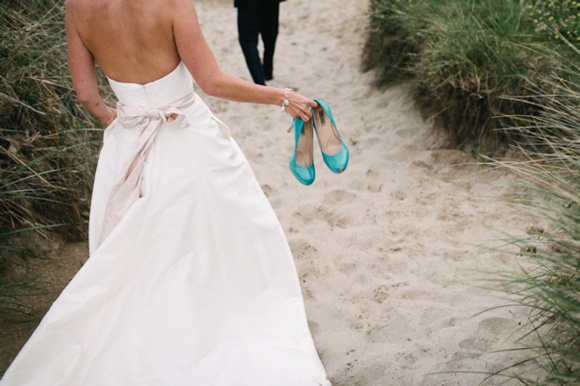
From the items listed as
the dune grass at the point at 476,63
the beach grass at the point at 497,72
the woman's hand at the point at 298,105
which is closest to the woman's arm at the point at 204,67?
the woman's hand at the point at 298,105

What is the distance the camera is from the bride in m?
1.83

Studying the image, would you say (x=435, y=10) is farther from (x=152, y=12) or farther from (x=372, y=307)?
(x=152, y=12)

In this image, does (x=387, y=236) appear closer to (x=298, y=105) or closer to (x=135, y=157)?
(x=298, y=105)

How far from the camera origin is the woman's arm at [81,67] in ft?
6.04

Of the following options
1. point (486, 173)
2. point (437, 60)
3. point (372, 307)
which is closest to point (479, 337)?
point (372, 307)

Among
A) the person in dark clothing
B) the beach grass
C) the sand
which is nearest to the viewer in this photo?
the sand

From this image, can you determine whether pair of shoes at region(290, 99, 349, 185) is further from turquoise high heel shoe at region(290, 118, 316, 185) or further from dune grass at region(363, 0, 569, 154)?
dune grass at region(363, 0, 569, 154)

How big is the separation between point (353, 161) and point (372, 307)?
175 centimetres

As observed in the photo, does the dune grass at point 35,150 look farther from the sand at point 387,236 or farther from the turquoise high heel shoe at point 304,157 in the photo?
the turquoise high heel shoe at point 304,157

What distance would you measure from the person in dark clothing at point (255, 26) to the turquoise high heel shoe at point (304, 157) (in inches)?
105

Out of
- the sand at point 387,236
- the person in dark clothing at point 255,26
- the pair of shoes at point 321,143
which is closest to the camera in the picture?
the sand at point 387,236

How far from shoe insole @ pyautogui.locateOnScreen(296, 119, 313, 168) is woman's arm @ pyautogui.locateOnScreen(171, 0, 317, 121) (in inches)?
17.6

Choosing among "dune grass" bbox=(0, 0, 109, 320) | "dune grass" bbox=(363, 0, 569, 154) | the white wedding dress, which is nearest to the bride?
the white wedding dress

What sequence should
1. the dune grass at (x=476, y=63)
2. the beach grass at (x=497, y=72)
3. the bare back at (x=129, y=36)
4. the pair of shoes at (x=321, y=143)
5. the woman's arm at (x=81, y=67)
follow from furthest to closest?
the dune grass at (x=476, y=63)
the beach grass at (x=497, y=72)
the pair of shoes at (x=321, y=143)
the woman's arm at (x=81, y=67)
the bare back at (x=129, y=36)
